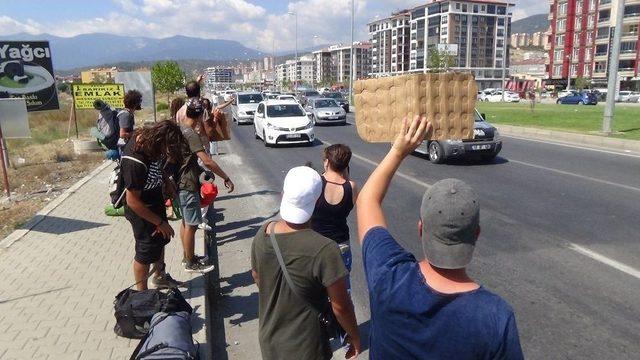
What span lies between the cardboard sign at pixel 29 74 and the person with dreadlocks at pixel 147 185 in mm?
10730

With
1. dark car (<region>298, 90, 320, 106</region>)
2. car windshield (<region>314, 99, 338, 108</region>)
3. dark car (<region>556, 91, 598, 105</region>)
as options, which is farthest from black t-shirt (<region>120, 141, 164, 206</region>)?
dark car (<region>556, 91, 598, 105</region>)

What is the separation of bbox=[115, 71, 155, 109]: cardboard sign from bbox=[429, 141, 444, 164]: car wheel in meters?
10.8

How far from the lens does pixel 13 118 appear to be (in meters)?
10.8

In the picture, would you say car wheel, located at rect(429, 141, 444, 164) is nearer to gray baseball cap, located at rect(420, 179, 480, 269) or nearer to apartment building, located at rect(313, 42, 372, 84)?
gray baseball cap, located at rect(420, 179, 480, 269)

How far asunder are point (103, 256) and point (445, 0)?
127 m

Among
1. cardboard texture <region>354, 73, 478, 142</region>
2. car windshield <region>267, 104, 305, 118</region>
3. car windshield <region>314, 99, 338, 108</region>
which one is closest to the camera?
cardboard texture <region>354, 73, 478, 142</region>

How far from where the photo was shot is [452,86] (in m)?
2.08

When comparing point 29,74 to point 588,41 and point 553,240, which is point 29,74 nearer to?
point 553,240

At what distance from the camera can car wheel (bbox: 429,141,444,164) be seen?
42.7 ft

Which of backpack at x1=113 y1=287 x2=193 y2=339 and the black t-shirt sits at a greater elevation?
the black t-shirt

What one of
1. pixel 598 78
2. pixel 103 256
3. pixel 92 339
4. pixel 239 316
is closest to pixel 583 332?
pixel 239 316

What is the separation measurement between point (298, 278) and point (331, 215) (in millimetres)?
1473

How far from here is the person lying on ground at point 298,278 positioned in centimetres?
248

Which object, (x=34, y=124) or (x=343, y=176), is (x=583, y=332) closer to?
(x=343, y=176)
